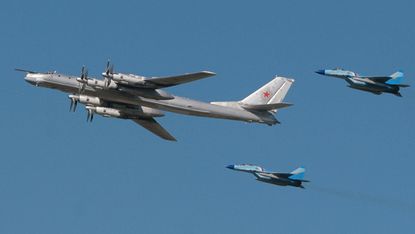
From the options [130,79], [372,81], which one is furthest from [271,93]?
[130,79]

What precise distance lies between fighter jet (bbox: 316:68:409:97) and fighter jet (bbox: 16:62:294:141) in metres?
5.90

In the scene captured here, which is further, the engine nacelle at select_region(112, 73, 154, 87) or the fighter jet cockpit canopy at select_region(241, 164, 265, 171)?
the fighter jet cockpit canopy at select_region(241, 164, 265, 171)

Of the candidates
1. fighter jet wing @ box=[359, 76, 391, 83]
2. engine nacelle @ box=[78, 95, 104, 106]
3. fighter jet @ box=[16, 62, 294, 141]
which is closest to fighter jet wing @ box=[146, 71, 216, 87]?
fighter jet @ box=[16, 62, 294, 141]

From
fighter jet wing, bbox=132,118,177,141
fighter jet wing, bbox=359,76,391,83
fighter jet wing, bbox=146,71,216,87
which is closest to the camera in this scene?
fighter jet wing, bbox=146,71,216,87

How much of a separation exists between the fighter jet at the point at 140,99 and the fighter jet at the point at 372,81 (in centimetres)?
590

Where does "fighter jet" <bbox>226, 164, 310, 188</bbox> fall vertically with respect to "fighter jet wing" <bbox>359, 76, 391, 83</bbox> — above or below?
below

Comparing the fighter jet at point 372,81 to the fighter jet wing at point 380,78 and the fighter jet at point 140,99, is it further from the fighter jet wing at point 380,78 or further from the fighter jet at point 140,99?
the fighter jet at point 140,99

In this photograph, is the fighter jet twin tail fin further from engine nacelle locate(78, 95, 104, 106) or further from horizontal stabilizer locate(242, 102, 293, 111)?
engine nacelle locate(78, 95, 104, 106)

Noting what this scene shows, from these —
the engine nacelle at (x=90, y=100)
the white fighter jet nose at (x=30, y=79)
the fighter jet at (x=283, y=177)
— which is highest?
the white fighter jet nose at (x=30, y=79)

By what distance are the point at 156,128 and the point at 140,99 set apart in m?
7.21

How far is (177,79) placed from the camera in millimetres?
80188

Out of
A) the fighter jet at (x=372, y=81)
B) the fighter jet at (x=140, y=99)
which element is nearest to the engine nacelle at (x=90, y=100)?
the fighter jet at (x=140, y=99)

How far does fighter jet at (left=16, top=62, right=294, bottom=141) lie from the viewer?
80688 mm

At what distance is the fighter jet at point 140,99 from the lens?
80688 millimetres
